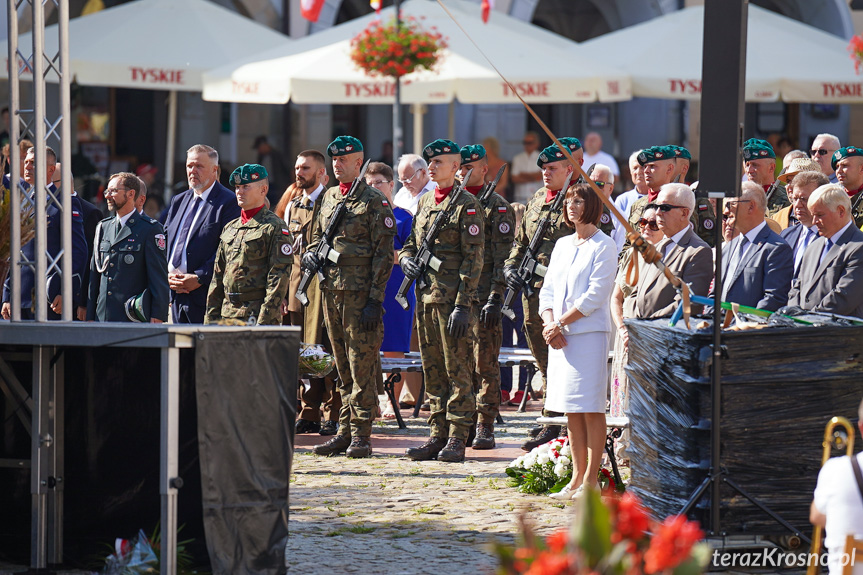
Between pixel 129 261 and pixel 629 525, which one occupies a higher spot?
pixel 129 261

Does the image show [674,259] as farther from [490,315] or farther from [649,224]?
[490,315]

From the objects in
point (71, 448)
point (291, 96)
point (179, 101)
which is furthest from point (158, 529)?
point (179, 101)

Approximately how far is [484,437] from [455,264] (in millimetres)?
1311

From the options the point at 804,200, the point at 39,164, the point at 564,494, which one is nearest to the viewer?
the point at 39,164

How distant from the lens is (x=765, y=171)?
32.4 ft

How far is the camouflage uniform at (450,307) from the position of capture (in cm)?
855

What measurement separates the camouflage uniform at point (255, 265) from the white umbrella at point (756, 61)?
7581 mm

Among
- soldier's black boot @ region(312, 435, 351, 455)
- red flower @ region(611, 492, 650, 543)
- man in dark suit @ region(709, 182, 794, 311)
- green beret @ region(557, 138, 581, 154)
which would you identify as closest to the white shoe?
man in dark suit @ region(709, 182, 794, 311)

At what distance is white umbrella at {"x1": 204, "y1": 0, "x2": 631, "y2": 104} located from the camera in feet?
47.4

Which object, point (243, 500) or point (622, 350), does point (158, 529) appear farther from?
point (622, 350)

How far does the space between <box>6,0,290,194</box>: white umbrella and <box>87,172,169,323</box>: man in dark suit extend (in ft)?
21.3

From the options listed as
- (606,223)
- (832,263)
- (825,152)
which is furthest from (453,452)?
(825,152)

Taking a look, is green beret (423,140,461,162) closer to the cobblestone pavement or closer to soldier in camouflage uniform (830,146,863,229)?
the cobblestone pavement

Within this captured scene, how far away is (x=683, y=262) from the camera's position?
7145 millimetres
